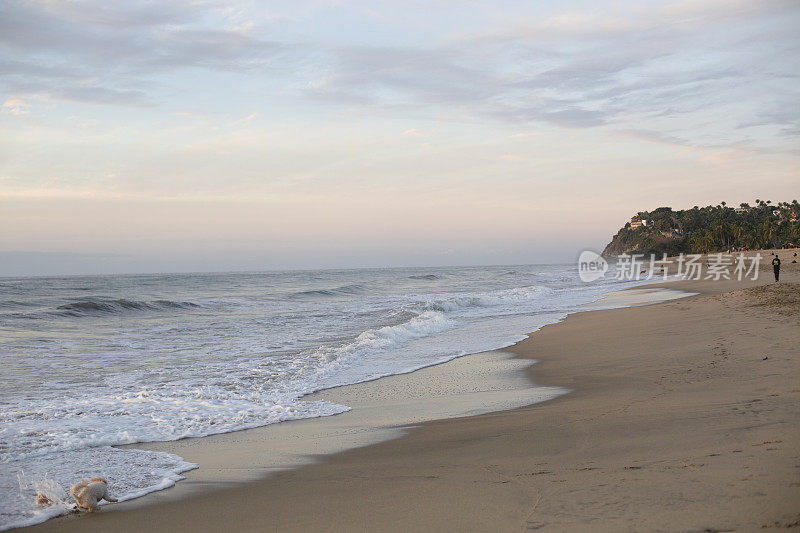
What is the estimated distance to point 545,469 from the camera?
4.47 meters

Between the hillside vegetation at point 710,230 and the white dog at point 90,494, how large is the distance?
4070 inches

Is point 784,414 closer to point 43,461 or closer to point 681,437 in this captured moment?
point 681,437

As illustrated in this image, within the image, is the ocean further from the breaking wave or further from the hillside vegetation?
the hillside vegetation

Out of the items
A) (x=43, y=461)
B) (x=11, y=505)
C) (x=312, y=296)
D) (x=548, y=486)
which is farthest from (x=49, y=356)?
(x=312, y=296)

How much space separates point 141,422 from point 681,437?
615 cm

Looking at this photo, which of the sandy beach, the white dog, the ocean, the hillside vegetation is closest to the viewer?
the sandy beach

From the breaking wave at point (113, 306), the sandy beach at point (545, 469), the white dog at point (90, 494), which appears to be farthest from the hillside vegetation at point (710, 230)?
the white dog at point (90, 494)

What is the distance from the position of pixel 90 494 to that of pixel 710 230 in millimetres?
130998

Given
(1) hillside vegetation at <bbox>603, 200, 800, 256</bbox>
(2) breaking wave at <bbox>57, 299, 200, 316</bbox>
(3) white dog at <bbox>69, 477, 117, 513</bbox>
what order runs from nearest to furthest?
(3) white dog at <bbox>69, 477, 117, 513</bbox> < (2) breaking wave at <bbox>57, 299, 200, 316</bbox> < (1) hillside vegetation at <bbox>603, 200, 800, 256</bbox>

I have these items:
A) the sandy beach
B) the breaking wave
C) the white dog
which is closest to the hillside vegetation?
the breaking wave

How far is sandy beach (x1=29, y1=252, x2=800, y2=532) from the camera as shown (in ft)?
11.3

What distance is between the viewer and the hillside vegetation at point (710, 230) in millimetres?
98387

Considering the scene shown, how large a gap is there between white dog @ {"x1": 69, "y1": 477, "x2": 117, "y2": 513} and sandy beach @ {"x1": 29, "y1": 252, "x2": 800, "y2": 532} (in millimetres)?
122

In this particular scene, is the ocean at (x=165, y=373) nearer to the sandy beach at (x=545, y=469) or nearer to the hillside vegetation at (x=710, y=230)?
the sandy beach at (x=545, y=469)
